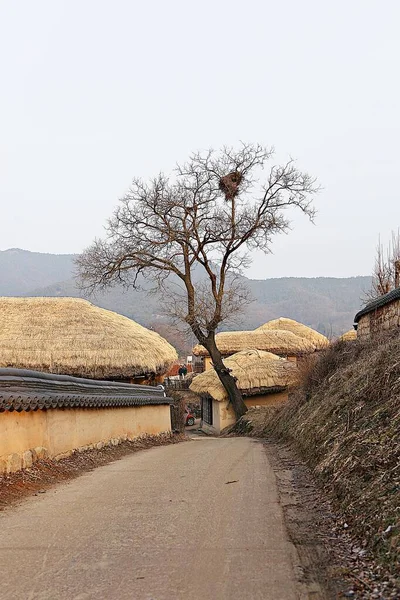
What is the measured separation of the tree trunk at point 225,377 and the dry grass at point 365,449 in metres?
11.7

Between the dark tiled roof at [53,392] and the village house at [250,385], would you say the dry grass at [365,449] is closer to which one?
the dark tiled roof at [53,392]

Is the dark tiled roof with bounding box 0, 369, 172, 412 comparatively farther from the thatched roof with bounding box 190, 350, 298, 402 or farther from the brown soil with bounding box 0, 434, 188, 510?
the thatched roof with bounding box 190, 350, 298, 402

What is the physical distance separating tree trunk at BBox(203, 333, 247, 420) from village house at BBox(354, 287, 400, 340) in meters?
7.56

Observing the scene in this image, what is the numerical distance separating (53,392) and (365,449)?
17.6 feet

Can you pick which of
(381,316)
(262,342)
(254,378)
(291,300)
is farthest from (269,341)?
(291,300)

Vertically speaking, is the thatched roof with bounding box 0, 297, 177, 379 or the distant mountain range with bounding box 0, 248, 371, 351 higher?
the distant mountain range with bounding box 0, 248, 371, 351

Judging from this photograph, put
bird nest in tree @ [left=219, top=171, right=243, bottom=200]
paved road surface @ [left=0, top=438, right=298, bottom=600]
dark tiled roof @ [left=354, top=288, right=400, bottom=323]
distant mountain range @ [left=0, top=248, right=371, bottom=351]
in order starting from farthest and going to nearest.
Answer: distant mountain range @ [left=0, top=248, right=371, bottom=351], bird nest in tree @ [left=219, top=171, right=243, bottom=200], dark tiled roof @ [left=354, top=288, right=400, bottom=323], paved road surface @ [left=0, top=438, right=298, bottom=600]

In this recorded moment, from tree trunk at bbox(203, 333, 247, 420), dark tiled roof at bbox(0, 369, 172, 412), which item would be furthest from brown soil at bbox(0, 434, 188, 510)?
tree trunk at bbox(203, 333, 247, 420)

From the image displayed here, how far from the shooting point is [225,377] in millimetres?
24812

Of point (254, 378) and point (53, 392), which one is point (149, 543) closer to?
point (53, 392)

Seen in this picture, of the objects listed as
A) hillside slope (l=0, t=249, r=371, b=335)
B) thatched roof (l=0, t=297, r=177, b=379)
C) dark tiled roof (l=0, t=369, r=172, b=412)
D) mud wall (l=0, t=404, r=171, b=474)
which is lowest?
mud wall (l=0, t=404, r=171, b=474)

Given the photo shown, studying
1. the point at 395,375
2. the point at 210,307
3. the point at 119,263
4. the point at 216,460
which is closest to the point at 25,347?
the point at 119,263

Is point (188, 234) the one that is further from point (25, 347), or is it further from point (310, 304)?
point (310, 304)

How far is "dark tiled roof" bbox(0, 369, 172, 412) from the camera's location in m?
7.97
